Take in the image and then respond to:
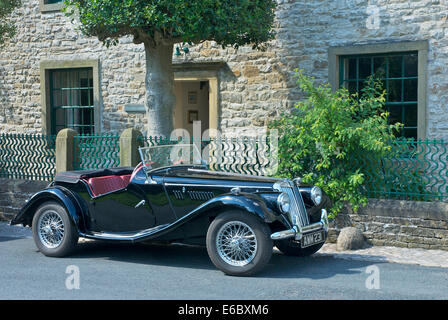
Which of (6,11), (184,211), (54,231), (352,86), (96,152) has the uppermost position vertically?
(6,11)

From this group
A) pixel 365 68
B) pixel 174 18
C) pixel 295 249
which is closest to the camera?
pixel 295 249

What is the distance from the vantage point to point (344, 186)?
337 inches

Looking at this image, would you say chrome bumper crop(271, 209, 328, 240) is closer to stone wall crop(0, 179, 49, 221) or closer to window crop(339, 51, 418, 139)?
window crop(339, 51, 418, 139)

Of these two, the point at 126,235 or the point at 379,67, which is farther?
the point at 379,67

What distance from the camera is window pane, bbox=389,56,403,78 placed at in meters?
11.2

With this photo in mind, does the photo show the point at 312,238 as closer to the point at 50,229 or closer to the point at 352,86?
the point at 50,229

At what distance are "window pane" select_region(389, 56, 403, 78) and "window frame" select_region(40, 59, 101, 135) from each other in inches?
269

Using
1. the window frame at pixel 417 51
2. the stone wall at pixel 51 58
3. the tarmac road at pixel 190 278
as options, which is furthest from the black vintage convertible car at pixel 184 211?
the stone wall at pixel 51 58

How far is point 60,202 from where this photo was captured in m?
7.66

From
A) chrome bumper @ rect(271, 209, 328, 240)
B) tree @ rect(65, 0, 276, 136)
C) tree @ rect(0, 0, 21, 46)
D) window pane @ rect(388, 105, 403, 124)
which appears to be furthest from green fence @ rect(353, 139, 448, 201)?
tree @ rect(0, 0, 21, 46)

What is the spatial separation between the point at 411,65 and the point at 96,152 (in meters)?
5.80

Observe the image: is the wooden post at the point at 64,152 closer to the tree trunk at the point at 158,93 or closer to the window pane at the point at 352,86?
the tree trunk at the point at 158,93

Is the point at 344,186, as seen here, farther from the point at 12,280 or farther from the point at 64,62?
the point at 64,62

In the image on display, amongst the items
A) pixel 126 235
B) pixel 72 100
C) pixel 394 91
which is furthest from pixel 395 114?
pixel 72 100
